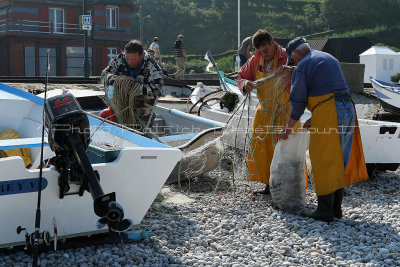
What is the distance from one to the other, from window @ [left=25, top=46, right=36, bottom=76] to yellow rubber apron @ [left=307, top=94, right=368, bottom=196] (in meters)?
31.8

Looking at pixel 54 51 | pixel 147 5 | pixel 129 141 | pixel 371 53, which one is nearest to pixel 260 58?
pixel 129 141

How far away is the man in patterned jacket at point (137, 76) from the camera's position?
6164 millimetres

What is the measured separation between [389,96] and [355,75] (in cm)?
572

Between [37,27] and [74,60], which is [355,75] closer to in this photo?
[74,60]

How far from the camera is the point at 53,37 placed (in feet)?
117

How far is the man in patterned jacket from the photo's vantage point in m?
6.16

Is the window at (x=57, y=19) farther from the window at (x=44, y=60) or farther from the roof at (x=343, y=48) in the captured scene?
the roof at (x=343, y=48)

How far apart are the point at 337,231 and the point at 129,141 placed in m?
2.24

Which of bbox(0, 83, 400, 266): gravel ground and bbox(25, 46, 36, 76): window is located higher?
bbox(25, 46, 36, 76): window

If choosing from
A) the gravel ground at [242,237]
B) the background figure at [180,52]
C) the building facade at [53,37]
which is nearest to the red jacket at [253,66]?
the gravel ground at [242,237]

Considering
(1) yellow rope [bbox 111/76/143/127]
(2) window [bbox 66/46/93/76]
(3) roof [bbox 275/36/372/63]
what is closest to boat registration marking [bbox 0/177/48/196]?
(1) yellow rope [bbox 111/76/143/127]

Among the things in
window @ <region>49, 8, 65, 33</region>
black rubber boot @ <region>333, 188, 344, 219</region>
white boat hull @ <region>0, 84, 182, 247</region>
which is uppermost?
window @ <region>49, 8, 65, 33</region>

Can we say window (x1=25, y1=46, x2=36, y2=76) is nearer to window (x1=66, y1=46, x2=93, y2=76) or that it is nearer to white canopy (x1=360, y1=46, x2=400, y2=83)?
window (x1=66, y1=46, x2=93, y2=76)

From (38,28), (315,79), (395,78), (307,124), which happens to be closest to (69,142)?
(315,79)
